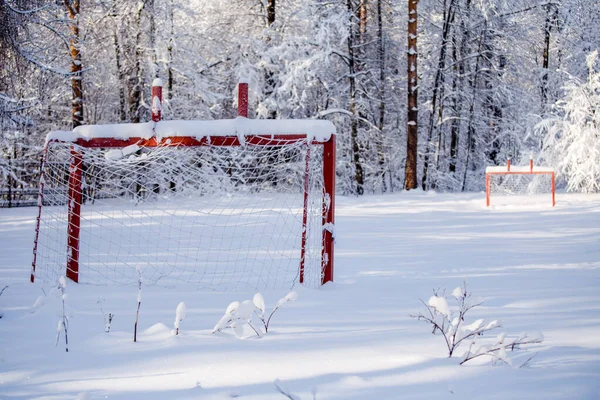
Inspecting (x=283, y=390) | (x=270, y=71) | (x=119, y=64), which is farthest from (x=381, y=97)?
(x=283, y=390)

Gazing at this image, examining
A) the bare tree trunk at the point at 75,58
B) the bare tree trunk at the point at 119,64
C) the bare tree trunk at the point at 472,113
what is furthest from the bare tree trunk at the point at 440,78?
the bare tree trunk at the point at 75,58

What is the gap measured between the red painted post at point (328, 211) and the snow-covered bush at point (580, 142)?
1094 cm

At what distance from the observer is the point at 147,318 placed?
323 centimetres

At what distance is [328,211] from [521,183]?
48.6ft

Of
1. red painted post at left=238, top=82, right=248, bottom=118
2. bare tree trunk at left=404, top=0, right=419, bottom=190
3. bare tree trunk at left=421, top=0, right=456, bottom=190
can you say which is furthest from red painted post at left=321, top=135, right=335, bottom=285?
bare tree trunk at left=421, top=0, right=456, bottom=190

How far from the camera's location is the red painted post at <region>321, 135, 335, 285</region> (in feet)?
14.9

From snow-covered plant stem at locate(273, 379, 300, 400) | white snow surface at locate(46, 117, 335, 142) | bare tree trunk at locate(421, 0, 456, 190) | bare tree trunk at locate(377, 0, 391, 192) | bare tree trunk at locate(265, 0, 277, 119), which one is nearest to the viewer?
snow-covered plant stem at locate(273, 379, 300, 400)

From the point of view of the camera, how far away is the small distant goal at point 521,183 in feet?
36.6

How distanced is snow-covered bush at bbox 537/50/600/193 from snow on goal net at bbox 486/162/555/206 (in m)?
0.59

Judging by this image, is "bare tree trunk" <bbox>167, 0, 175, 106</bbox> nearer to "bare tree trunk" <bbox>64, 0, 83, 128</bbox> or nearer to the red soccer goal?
"bare tree trunk" <bbox>64, 0, 83, 128</bbox>

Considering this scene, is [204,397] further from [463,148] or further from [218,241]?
[463,148]

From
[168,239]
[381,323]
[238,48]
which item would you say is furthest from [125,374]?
[238,48]

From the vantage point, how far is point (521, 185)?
16797 millimetres

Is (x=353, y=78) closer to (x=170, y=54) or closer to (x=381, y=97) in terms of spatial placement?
(x=381, y=97)
